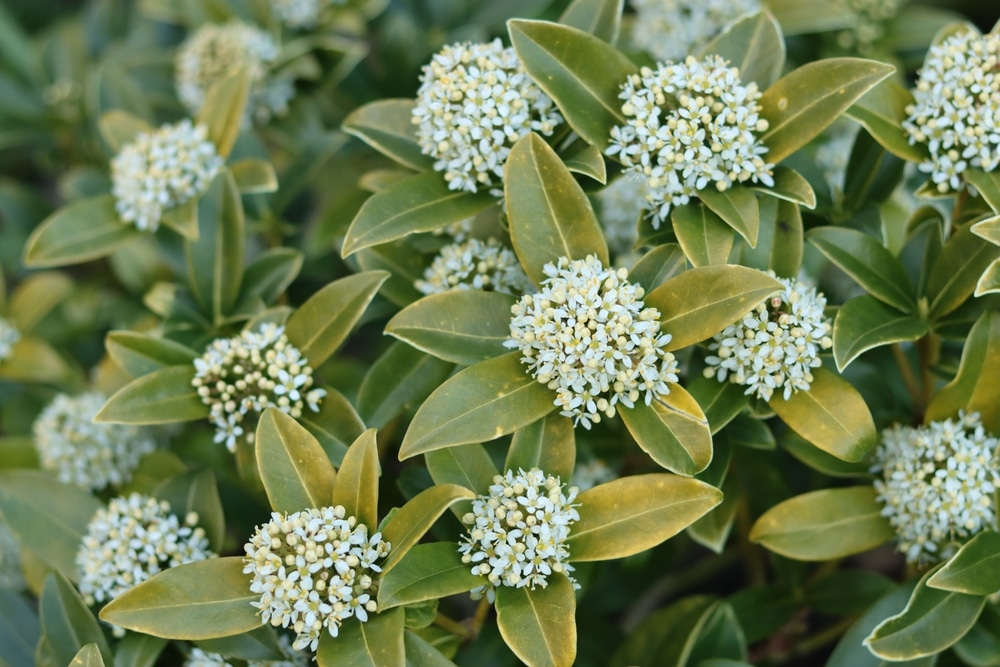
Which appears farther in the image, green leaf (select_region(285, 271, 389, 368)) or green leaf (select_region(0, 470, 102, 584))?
green leaf (select_region(0, 470, 102, 584))

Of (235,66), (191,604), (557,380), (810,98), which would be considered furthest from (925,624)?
(235,66)

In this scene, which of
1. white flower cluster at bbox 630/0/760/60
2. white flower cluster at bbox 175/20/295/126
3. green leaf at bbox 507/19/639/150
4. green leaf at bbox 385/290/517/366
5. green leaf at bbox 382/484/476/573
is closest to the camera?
green leaf at bbox 382/484/476/573

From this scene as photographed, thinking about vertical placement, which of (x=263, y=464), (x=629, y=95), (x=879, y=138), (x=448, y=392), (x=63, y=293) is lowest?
(x=63, y=293)

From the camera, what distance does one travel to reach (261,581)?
173 cm

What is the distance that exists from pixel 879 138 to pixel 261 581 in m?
1.60

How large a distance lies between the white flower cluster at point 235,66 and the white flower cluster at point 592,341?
1.59m

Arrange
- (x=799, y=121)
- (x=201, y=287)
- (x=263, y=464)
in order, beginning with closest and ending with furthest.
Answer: (x=263, y=464)
(x=799, y=121)
(x=201, y=287)

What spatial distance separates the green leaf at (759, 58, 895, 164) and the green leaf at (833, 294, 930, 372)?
1.20 ft

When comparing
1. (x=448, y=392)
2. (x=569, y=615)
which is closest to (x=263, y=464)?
(x=448, y=392)

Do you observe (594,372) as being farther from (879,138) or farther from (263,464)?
(879,138)

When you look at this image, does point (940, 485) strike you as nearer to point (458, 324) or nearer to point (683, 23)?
point (458, 324)

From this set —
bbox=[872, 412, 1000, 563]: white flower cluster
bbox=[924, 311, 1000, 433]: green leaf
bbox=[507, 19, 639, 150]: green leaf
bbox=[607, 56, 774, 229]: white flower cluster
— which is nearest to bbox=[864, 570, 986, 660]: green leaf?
bbox=[872, 412, 1000, 563]: white flower cluster

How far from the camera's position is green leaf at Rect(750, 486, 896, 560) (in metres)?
2.04

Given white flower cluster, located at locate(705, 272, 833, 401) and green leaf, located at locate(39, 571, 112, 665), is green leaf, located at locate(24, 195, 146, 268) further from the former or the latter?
white flower cluster, located at locate(705, 272, 833, 401)
